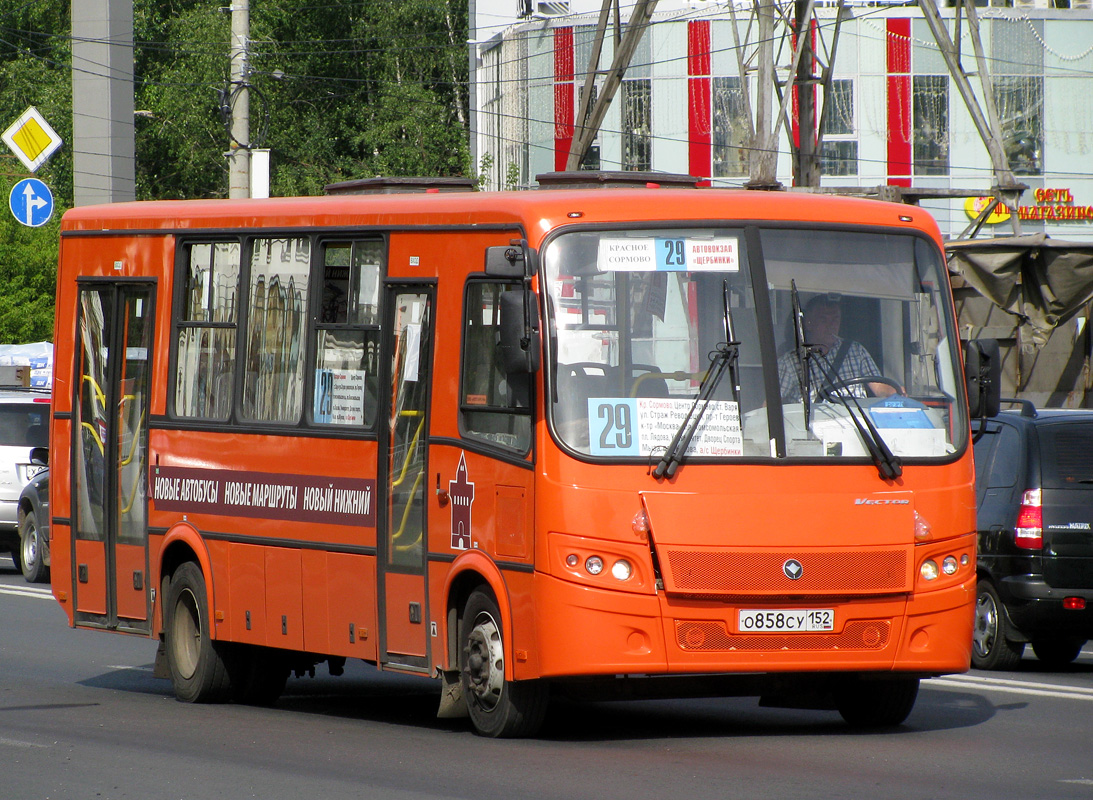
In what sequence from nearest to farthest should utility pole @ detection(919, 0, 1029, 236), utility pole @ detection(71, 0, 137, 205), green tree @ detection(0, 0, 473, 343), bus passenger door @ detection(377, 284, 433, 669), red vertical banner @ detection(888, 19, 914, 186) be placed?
bus passenger door @ detection(377, 284, 433, 669)
utility pole @ detection(919, 0, 1029, 236)
utility pole @ detection(71, 0, 137, 205)
red vertical banner @ detection(888, 19, 914, 186)
green tree @ detection(0, 0, 473, 343)

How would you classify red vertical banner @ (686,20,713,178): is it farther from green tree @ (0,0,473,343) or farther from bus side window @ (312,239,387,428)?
bus side window @ (312,239,387,428)

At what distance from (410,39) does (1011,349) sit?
43946 millimetres

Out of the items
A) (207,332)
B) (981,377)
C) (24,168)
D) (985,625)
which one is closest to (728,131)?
(24,168)

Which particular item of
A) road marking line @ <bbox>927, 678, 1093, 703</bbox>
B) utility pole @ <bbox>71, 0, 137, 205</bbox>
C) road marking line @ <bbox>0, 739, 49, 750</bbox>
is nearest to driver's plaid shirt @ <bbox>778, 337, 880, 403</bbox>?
road marking line @ <bbox>927, 678, 1093, 703</bbox>

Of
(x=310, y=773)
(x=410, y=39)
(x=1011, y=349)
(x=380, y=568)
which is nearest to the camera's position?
(x=310, y=773)

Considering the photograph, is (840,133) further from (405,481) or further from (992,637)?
(405,481)

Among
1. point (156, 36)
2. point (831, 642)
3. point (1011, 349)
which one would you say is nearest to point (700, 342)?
point (831, 642)

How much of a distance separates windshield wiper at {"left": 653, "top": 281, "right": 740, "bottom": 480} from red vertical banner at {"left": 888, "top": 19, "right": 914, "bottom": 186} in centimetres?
4093

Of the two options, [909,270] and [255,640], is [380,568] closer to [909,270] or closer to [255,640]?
[255,640]

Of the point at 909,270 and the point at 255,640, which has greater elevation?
the point at 909,270

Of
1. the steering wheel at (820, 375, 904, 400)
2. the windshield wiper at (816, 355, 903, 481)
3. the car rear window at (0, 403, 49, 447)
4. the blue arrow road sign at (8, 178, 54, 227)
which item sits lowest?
the car rear window at (0, 403, 49, 447)

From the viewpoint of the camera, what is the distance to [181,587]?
453 inches

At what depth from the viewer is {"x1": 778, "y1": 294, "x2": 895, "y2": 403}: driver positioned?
28.5 feet

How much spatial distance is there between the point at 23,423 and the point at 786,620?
15.6 meters
